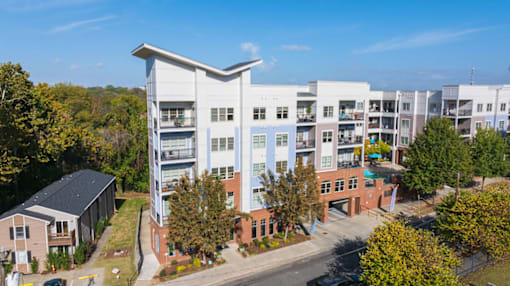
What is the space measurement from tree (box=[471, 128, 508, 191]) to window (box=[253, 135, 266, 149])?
3285 centimetres

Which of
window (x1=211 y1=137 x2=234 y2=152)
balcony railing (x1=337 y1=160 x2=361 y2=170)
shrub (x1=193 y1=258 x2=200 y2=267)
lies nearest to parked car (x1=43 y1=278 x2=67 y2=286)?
shrub (x1=193 y1=258 x2=200 y2=267)

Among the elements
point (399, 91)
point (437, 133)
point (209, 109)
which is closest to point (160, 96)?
point (209, 109)

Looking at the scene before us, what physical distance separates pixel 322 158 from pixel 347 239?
908 cm

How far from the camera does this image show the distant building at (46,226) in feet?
97.6

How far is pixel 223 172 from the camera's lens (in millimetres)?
33438

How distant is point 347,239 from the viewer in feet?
118

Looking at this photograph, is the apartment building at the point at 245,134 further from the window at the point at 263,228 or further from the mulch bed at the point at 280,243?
the mulch bed at the point at 280,243

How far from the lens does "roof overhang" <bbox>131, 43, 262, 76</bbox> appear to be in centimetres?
2886

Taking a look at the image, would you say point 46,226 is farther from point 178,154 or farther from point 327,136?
point 327,136

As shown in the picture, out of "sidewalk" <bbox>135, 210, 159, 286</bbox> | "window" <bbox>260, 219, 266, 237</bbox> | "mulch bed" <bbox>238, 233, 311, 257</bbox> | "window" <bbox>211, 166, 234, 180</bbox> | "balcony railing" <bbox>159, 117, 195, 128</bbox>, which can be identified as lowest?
"sidewalk" <bbox>135, 210, 159, 286</bbox>

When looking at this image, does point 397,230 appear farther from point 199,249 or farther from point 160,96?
point 160,96

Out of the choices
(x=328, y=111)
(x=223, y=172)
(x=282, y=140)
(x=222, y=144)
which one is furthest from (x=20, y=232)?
(x=328, y=111)

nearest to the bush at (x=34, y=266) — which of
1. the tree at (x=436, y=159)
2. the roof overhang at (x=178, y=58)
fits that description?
the roof overhang at (x=178, y=58)

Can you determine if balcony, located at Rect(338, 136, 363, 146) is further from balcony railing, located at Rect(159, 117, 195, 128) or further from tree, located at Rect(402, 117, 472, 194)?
balcony railing, located at Rect(159, 117, 195, 128)
